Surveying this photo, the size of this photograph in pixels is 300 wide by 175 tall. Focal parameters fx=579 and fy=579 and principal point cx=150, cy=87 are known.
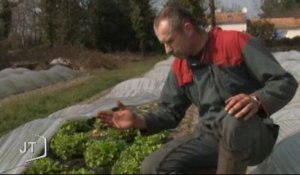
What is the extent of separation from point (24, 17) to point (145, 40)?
7.73 metres

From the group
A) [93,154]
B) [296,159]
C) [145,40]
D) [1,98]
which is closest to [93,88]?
[1,98]

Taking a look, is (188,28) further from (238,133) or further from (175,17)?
(238,133)

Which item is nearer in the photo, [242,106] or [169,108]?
[242,106]

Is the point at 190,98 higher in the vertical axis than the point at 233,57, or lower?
lower

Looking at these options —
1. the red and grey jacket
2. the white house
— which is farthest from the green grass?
the white house

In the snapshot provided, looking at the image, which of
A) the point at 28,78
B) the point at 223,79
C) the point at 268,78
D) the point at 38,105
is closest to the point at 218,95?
the point at 223,79

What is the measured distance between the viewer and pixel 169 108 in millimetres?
3992

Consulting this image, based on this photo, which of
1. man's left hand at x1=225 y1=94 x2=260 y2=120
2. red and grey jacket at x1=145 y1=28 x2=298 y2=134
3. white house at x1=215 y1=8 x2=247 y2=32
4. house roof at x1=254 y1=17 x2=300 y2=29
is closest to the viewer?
man's left hand at x1=225 y1=94 x2=260 y2=120

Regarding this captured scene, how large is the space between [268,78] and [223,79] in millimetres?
322

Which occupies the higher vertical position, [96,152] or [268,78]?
[268,78]

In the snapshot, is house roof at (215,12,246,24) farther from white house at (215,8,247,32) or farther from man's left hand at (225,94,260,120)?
man's left hand at (225,94,260,120)

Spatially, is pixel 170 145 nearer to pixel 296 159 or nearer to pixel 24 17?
pixel 296 159

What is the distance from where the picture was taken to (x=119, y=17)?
37062mm

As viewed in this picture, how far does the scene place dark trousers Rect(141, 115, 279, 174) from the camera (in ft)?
10.4
